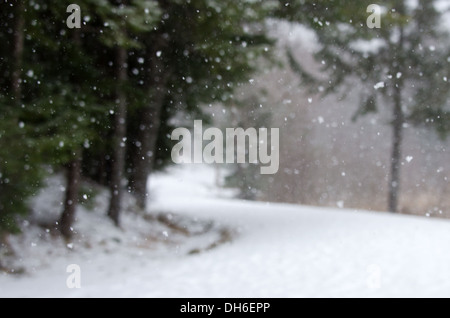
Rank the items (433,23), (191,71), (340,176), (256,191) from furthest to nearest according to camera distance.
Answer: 1. (256,191)
2. (340,176)
3. (433,23)
4. (191,71)

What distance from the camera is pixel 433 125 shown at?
410 inches

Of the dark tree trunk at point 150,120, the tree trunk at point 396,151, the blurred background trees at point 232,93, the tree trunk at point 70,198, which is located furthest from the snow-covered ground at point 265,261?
the tree trunk at point 396,151

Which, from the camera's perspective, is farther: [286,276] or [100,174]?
[100,174]

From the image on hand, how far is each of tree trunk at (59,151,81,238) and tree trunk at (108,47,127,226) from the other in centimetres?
81

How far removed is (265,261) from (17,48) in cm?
451

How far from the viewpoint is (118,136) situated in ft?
25.2

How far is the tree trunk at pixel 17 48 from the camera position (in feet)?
16.8

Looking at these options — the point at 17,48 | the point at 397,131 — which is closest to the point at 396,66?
the point at 397,131

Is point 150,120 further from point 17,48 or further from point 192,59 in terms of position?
point 17,48

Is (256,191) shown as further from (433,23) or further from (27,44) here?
(27,44)

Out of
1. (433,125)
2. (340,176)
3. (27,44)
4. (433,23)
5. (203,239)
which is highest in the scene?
(433,23)
